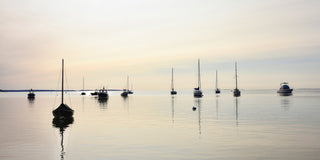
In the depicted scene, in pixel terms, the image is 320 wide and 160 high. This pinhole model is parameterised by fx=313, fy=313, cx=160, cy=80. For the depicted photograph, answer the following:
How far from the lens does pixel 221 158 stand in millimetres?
21141

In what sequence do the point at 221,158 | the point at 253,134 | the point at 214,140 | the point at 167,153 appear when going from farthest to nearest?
the point at 253,134 < the point at 214,140 < the point at 167,153 < the point at 221,158

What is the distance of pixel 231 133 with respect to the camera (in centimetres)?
3247

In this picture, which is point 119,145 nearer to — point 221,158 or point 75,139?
point 75,139

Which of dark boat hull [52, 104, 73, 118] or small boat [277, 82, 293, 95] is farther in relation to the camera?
small boat [277, 82, 293, 95]

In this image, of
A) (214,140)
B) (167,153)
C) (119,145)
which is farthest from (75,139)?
(214,140)

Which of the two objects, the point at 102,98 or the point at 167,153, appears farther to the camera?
the point at 102,98

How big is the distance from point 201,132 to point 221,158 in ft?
41.3

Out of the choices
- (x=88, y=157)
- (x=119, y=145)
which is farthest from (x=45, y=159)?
(x=119, y=145)

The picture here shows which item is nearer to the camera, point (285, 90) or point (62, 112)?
point (62, 112)

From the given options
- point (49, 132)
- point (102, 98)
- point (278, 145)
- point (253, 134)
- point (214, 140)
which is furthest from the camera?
point (102, 98)

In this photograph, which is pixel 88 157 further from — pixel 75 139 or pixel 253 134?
pixel 253 134

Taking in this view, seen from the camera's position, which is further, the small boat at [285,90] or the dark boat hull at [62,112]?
the small boat at [285,90]

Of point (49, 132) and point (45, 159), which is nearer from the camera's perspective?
point (45, 159)

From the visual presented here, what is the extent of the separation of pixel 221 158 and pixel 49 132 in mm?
22055
